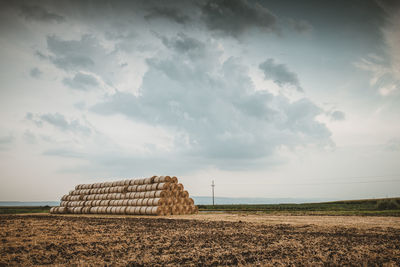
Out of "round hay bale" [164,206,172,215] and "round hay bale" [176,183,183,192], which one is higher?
"round hay bale" [176,183,183,192]

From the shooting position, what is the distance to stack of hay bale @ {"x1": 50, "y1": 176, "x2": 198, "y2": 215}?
21953 millimetres

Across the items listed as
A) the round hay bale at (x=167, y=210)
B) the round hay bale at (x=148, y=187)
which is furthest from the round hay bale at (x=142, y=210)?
the round hay bale at (x=148, y=187)

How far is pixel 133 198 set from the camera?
2362cm

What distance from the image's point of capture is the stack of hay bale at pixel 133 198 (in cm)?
2195

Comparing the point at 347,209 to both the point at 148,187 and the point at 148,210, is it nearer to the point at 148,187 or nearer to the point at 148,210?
the point at 148,187

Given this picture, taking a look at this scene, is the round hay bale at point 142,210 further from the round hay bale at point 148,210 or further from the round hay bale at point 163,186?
the round hay bale at point 163,186

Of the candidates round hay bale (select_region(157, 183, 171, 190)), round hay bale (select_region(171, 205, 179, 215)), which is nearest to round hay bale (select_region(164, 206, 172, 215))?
round hay bale (select_region(171, 205, 179, 215))

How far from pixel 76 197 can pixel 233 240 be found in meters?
24.6

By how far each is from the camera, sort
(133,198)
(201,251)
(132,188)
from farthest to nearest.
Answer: (132,188) → (133,198) → (201,251)

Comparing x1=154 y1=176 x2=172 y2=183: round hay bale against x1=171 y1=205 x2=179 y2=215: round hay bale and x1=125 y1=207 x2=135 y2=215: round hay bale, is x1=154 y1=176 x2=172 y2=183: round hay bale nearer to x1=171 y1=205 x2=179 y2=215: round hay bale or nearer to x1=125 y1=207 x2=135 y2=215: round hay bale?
x1=171 y1=205 x2=179 y2=215: round hay bale

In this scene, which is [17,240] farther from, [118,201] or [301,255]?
[118,201]

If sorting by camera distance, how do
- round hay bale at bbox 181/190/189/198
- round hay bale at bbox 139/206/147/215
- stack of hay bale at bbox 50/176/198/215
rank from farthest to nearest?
round hay bale at bbox 181/190/189/198 < stack of hay bale at bbox 50/176/198/215 < round hay bale at bbox 139/206/147/215

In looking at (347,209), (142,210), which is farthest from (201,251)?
(347,209)

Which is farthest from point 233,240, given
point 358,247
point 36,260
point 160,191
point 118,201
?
point 118,201
